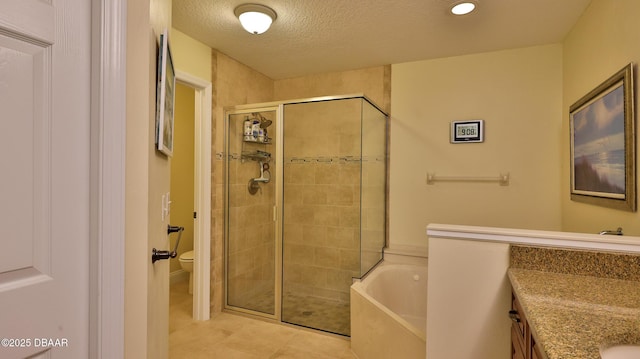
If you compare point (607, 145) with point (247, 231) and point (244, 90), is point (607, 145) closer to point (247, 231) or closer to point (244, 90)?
point (247, 231)

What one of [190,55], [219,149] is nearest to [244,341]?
[219,149]

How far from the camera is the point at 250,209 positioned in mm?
3092

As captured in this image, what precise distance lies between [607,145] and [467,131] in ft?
3.92

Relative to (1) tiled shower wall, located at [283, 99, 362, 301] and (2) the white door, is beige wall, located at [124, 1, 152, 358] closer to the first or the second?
(2) the white door

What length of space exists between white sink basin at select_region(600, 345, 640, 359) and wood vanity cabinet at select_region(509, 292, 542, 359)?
17cm

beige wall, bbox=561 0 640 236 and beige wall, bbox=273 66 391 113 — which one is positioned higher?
beige wall, bbox=273 66 391 113

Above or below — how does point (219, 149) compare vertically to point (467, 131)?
below

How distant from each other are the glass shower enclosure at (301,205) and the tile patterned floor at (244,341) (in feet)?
0.59

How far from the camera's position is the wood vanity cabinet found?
3.44 ft

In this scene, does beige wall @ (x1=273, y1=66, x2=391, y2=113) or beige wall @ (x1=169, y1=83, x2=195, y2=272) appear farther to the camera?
beige wall @ (x1=169, y1=83, x2=195, y2=272)

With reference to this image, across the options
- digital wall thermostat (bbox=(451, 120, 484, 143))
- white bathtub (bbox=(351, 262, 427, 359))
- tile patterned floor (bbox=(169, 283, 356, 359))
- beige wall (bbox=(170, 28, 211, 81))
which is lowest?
tile patterned floor (bbox=(169, 283, 356, 359))

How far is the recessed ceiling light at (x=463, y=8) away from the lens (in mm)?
2047

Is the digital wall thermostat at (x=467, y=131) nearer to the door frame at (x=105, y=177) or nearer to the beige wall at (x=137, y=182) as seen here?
the beige wall at (x=137, y=182)

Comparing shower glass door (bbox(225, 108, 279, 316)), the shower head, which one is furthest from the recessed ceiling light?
the shower head
